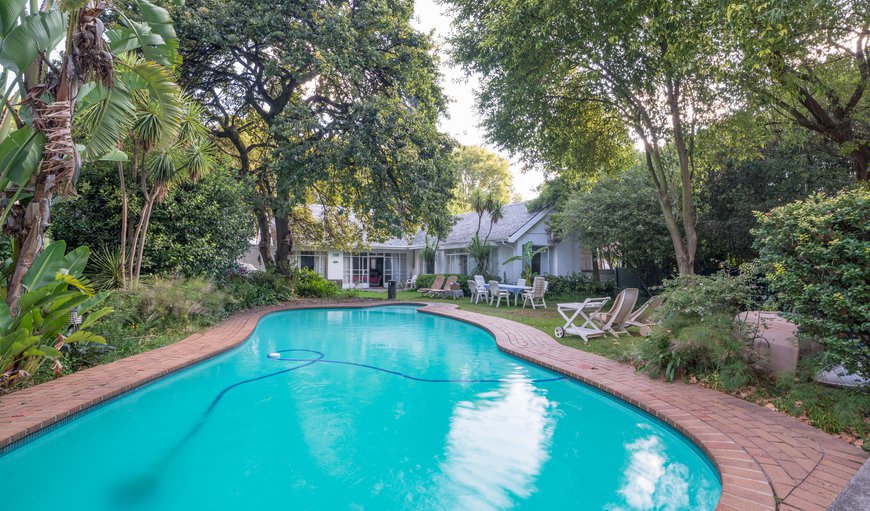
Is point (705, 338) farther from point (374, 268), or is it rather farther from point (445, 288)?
point (374, 268)

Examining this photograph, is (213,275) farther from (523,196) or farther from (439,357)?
(523,196)

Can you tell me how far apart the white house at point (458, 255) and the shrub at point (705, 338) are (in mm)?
12842

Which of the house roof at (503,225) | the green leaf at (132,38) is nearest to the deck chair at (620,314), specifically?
the green leaf at (132,38)

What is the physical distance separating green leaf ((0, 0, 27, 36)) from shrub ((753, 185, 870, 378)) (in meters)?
8.19

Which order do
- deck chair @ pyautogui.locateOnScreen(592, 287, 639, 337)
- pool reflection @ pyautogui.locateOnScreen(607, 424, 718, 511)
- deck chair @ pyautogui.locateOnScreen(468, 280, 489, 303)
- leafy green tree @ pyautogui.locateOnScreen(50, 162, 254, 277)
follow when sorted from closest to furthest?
pool reflection @ pyautogui.locateOnScreen(607, 424, 718, 511), deck chair @ pyautogui.locateOnScreen(592, 287, 639, 337), leafy green tree @ pyautogui.locateOnScreen(50, 162, 254, 277), deck chair @ pyautogui.locateOnScreen(468, 280, 489, 303)

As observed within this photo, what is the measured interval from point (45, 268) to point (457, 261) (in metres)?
20.5

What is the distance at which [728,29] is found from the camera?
698cm

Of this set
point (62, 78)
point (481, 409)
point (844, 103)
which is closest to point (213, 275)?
point (62, 78)

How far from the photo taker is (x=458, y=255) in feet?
80.6

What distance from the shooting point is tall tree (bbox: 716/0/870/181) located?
21.3 feet

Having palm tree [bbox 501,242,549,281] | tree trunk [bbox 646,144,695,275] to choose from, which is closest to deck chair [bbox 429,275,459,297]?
palm tree [bbox 501,242,549,281]

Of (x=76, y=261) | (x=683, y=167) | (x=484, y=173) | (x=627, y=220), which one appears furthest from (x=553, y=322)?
(x=484, y=173)

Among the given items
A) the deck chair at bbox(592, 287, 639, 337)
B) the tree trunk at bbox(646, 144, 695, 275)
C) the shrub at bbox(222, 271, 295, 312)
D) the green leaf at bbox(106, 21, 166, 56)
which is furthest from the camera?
the shrub at bbox(222, 271, 295, 312)

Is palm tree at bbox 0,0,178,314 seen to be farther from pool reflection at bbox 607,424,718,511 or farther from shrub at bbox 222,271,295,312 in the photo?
shrub at bbox 222,271,295,312
